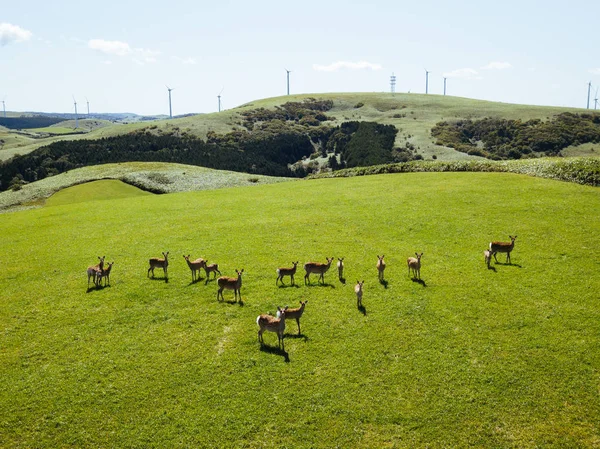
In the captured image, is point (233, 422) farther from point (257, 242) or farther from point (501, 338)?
point (257, 242)

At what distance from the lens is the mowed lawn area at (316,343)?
51.5ft

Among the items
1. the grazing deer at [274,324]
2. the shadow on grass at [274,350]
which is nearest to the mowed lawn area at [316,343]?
the shadow on grass at [274,350]

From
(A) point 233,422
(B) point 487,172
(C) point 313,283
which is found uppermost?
(B) point 487,172

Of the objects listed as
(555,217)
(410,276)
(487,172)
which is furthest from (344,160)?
(410,276)

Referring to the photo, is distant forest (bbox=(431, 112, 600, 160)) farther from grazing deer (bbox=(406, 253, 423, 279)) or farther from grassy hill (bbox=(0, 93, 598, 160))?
grazing deer (bbox=(406, 253, 423, 279))

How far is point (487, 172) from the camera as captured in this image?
57.2 m

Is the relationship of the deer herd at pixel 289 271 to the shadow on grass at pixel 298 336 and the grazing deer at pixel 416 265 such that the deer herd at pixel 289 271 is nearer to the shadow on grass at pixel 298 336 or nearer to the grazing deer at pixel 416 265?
the grazing deer at pixel 416 265

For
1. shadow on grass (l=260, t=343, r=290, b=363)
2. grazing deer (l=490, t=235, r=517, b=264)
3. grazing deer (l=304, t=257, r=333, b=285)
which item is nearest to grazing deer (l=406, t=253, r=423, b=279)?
grazing deer (l=304, t=257, r=333, b=285)

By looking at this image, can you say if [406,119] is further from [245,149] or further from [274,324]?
[274,324]

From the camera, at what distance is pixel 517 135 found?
136500 millimetres

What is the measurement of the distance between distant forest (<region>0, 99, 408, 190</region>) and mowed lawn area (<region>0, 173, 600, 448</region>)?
68.6 m

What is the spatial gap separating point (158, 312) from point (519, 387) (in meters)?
18.3

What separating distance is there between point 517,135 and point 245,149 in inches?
3555

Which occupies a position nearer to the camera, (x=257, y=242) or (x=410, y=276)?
(x=410, y=276)
